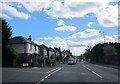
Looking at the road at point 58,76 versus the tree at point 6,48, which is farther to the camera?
the tree at point 6,48

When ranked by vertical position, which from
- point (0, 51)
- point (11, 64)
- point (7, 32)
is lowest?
point (11, 64)

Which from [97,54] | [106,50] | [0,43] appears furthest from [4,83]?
[97,54]

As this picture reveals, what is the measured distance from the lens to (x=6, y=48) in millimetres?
40188

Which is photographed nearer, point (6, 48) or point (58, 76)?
point (58, 76)

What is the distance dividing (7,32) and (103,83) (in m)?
30.4

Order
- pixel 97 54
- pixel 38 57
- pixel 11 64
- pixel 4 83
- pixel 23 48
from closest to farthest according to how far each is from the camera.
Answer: pixel 4 83
pixel 11 64
pixel 23 48
pixel 38 57
pixel 97 54

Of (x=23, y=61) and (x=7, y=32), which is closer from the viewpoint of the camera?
(x=7, y=32)

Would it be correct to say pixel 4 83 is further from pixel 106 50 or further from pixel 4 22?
pixel 106 50

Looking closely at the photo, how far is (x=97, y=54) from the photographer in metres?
79.4

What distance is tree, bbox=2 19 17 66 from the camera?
131ft

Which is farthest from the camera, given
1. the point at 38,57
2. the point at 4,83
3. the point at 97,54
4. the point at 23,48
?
the point at 97,54

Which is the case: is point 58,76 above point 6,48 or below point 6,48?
below

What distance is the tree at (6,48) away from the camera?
40.1 meters

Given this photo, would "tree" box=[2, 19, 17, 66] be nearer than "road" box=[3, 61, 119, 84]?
No
